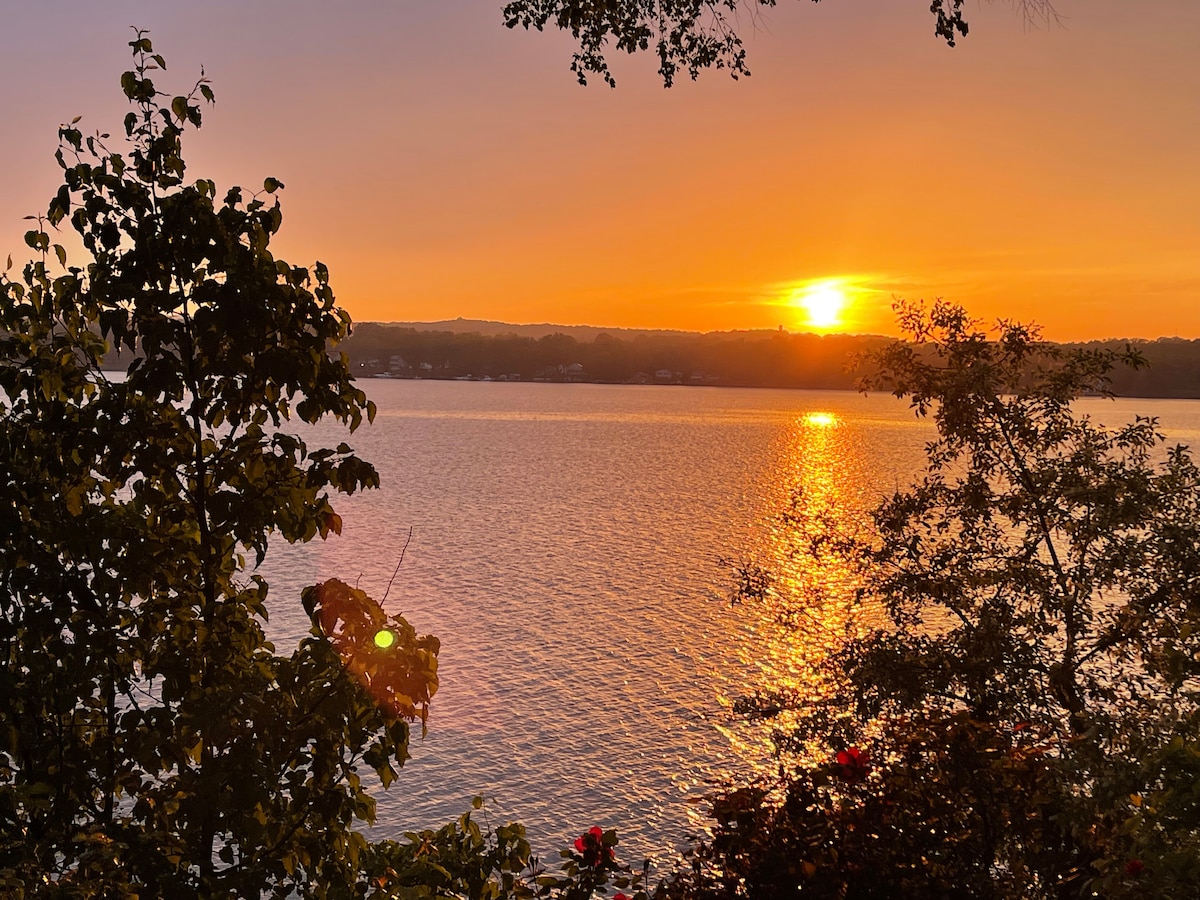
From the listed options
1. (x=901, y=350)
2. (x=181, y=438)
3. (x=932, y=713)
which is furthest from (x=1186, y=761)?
(x=901, y=350)

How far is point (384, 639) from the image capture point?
472 centimetres

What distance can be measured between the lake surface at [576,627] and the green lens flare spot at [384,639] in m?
4.99

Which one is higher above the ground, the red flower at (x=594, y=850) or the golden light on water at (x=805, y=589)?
the red flower at (x=594, y=850)

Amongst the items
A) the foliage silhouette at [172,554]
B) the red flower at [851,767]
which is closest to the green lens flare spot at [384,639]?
the foliage silhouette at [172,554]

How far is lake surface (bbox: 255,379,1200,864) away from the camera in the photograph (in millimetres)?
23641

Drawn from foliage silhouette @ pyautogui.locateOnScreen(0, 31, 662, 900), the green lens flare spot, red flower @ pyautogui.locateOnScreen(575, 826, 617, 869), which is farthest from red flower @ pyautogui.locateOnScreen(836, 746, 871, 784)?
the green lens flare spot

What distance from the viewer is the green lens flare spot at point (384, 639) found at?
15.4 feet

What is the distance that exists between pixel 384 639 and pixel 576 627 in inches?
1346

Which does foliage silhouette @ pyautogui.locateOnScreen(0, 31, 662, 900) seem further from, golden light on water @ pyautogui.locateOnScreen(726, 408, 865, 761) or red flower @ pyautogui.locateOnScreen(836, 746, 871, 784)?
golden light on water @ pyautogui.locateOnScreen(726, 408, 865, 761)

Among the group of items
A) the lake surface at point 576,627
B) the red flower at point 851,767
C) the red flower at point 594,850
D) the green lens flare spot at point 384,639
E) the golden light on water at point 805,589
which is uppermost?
the green lens flare spot at point 384,639

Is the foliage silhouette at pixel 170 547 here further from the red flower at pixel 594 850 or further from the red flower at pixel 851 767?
the red flower at pixel 851 767

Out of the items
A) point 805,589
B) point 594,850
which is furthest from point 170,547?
point 805,589

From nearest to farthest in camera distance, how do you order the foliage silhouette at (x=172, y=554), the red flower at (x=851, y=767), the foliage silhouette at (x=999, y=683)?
1. the foliage silhouette at (x=172, y=554)
2. the foliage silhouette at (x=999, y=683)
3. the red flower at (x=851, y=767)

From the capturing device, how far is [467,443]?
131125 millimetres
